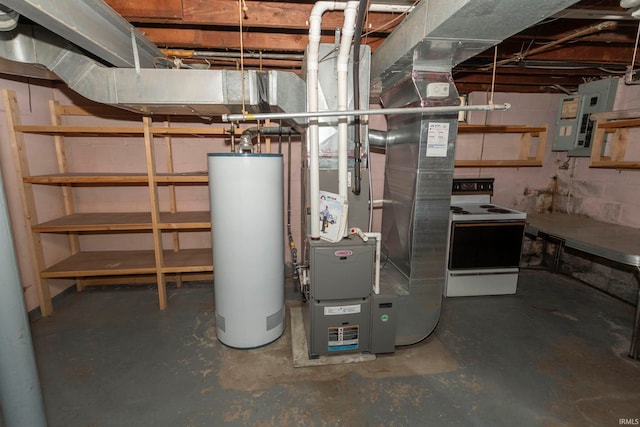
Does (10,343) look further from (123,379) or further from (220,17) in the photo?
(220,17)

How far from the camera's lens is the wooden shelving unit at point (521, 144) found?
343 centimetres

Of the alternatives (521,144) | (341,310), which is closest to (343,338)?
(341,310)

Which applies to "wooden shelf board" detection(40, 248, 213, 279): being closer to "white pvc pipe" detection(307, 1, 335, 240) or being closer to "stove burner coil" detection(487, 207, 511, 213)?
"white pvc pipe" detection(307, 1, 335, 240)

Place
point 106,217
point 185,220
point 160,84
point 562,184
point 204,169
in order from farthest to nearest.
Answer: point 562,184 < point 204,169 < point 106,217 < point 185,220 < point 160,84

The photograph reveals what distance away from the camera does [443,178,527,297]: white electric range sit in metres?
3.08

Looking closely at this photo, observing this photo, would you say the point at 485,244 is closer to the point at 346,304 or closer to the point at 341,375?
the point at 346,304

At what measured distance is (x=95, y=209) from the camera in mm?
3258

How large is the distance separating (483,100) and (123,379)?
4.43 meters

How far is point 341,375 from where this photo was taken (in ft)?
6.84

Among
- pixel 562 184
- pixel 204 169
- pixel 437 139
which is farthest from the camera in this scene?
pixel 562 184

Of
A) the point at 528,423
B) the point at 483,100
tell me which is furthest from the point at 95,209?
the point at 483,100

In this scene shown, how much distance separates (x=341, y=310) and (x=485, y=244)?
186cm

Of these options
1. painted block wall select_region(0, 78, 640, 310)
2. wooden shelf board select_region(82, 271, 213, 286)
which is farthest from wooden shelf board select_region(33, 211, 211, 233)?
wooden shelf board select_region(82, 271, 213, 286)

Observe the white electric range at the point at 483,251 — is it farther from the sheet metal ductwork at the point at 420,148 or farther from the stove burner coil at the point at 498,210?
the sheet metal ductwork at the point at 420,148
